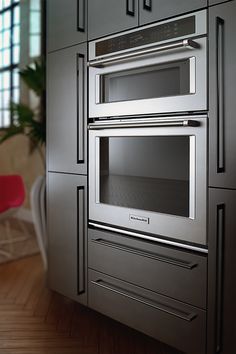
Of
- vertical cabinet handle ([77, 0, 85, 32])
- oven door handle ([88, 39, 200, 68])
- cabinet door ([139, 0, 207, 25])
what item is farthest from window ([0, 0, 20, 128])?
cabinet door ([139, 0, 207, 25])

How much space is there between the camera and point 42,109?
458 centimetres

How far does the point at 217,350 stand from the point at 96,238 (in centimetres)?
81

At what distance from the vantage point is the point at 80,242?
7.40 feet

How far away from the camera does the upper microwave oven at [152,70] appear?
1.65 meters

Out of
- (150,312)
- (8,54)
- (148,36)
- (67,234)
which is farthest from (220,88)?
(8,54)

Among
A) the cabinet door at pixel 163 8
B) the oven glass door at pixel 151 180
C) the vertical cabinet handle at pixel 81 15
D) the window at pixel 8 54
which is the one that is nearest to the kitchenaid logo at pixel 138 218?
the oven glass door at pixel 151 180

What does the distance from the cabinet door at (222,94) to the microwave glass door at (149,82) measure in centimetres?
11

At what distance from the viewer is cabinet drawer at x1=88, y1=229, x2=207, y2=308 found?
68.2 inches

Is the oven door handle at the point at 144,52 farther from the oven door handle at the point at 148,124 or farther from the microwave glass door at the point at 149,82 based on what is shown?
the oven door handle at the point at 148,124

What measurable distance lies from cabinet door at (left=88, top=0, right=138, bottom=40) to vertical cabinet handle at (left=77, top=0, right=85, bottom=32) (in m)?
0.05

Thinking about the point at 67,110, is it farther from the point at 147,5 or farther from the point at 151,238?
the point at 151,238

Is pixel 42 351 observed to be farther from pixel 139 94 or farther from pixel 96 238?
pixel 139 94

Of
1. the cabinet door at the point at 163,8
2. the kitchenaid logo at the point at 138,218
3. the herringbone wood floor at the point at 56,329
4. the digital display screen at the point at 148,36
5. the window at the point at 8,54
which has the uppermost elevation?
the window at the point at 8,54

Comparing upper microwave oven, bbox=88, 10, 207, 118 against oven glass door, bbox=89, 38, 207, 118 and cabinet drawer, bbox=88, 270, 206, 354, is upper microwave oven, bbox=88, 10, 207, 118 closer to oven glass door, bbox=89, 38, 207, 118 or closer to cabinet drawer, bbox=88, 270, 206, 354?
oven glass door, bbox=89, 38, 207, 118
